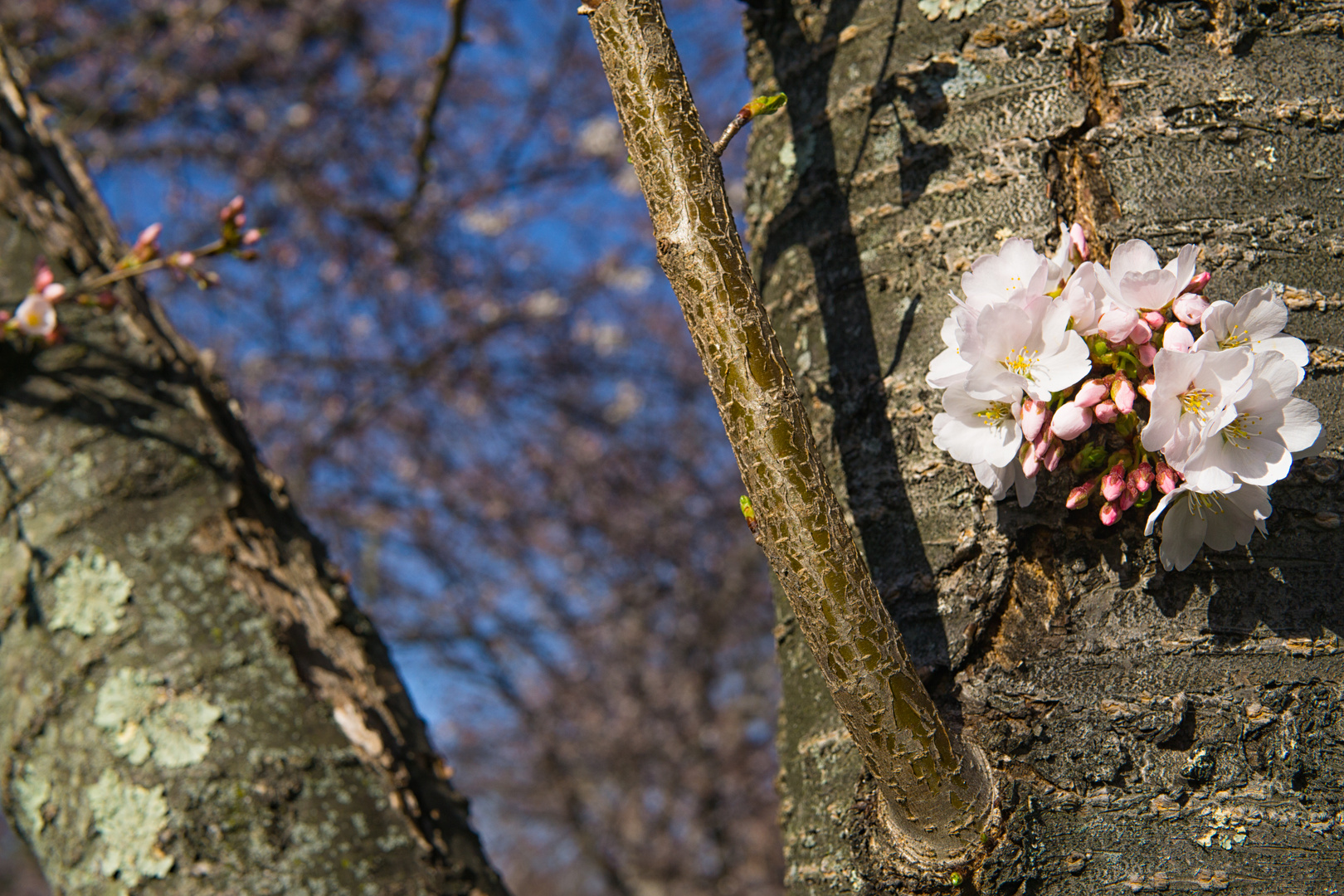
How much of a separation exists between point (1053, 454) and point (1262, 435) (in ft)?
0.63

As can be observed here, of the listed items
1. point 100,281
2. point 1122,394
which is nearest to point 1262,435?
point 1122,394

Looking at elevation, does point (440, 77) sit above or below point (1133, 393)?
above

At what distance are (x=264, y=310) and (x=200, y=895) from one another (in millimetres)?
5683

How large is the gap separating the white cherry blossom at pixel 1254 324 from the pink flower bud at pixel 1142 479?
5.6 inches

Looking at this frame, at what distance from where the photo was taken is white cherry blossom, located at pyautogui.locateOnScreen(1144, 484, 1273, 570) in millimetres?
845

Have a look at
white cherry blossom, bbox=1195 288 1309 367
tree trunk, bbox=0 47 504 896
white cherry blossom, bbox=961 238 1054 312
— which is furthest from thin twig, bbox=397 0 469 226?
white cherry blossom, bbox=1195 288 1309 367

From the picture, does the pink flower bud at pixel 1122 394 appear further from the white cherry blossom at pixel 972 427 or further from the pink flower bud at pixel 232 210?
the pink flower bud at pixel 232 210

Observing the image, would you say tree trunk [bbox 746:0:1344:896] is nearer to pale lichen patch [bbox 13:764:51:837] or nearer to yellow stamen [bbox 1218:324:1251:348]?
yellow stamen [bbox 1218:324:1251:348]

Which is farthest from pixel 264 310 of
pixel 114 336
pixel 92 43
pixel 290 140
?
pixel 114 336

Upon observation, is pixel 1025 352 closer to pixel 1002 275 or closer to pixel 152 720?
pixel 1002 275

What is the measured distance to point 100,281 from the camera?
4.92 ft

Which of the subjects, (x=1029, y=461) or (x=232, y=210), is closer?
(x=1029, y=461)

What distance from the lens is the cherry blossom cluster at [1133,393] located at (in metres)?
0.81

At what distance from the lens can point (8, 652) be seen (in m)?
1.39
